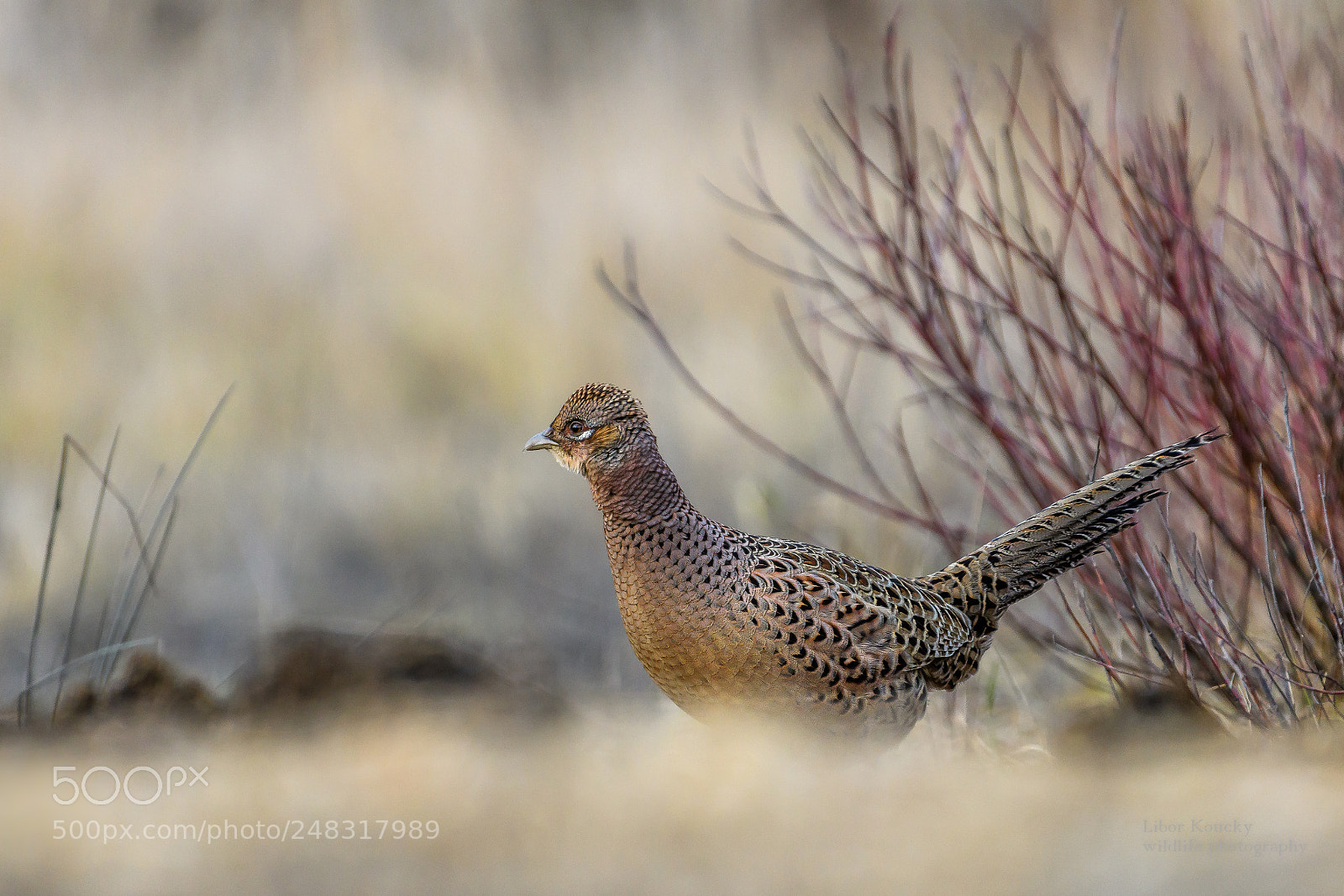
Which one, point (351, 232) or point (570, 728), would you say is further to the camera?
point (351, 232)

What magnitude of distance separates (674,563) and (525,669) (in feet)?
6.50

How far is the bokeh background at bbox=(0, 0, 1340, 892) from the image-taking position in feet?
20.2

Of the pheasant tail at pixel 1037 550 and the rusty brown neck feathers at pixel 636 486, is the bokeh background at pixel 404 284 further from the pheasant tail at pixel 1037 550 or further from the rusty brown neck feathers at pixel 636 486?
the rusty brown neck feathers at pixel 636 486

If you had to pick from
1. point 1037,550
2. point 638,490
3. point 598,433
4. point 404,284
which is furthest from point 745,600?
point 404,284

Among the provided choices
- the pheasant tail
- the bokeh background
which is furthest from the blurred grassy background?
the pheasant tail

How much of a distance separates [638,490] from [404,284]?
171 inches

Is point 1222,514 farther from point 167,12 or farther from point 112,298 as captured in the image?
point 167,12

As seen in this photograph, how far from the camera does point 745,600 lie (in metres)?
3.13

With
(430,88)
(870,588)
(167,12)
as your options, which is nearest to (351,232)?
(430,88)

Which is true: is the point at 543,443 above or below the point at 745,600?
above

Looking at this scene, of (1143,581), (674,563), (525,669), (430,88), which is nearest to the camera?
(674,563)

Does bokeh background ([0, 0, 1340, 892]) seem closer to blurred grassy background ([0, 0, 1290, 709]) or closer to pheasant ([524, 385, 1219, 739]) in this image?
blurred grassy background ([0, 0, 1290, 709])

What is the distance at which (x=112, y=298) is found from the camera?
6.66 metres

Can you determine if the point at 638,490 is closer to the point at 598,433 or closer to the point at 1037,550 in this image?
the point at 598,433
